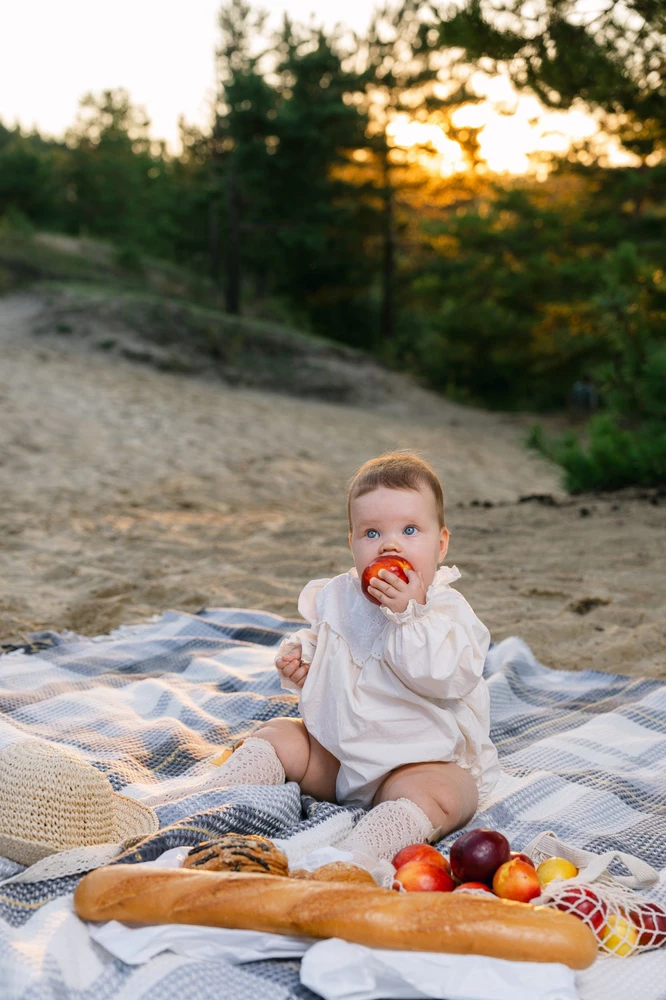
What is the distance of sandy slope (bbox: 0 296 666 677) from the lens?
409cm

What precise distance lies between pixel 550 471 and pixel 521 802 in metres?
8.27

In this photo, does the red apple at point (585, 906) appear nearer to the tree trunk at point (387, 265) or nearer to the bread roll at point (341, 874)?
the bread roll at point (341, 874)

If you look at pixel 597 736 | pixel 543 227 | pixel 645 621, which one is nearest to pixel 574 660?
pixel 645 621

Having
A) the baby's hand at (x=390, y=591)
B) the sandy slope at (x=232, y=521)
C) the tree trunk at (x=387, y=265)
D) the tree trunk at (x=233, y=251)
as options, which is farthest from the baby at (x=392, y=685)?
the tree trunk at (x=387, y=265)

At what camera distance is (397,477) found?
7.23 ft

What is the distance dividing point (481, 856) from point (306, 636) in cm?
77

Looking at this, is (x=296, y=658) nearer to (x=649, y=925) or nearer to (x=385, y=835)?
(x=385, y=835)

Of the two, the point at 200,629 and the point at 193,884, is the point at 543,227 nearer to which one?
the point at 200,629

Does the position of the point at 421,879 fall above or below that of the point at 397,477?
below

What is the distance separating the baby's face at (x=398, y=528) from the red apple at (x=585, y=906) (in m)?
0.80

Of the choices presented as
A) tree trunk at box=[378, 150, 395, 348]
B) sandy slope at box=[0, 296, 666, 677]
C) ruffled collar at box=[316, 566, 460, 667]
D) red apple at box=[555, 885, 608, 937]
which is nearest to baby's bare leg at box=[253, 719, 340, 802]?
ruffled collar at box=[316, 566, 460, 667]

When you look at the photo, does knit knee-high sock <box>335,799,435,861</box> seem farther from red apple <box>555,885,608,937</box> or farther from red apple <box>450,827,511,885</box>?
red apple <box>555,885,608,937</box>

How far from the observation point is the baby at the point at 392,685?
204cm

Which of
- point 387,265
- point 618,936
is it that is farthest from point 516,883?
point 387,265
